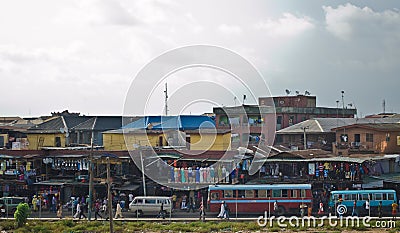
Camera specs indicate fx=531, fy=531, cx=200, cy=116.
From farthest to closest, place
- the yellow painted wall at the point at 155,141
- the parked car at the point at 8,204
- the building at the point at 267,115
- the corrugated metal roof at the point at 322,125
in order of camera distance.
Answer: the building at the point at 267,115, the corrugated metal roof at the point at 322,125, the yellow painted wall at the point at 155,141, the parked car at the point at 8,204

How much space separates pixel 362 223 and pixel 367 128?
735 inches

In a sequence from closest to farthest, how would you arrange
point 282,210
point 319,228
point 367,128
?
point 319,228, point 282,210, point 367,128

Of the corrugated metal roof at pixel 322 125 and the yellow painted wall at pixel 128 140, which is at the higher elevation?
the corrugated metal roof at pixel 322 125

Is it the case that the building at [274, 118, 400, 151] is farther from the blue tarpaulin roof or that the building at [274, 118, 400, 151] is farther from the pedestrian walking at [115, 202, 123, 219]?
the pedestrian walking at [115, 202, 123, 219]

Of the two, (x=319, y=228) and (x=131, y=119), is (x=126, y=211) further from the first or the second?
(x=131, y=119)

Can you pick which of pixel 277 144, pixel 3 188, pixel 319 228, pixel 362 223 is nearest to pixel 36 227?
pixel 3 188

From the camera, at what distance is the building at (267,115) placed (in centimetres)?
5478

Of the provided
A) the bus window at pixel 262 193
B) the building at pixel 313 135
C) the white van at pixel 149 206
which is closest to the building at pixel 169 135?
the white van at pixel 149 206

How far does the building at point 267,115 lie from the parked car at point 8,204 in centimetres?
1824

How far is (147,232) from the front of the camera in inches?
1203

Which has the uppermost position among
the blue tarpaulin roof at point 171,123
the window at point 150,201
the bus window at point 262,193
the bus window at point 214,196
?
the blue tarpaulin roof at point 171,123

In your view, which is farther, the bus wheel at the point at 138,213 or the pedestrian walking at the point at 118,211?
the bus wheel at the point at 138,213

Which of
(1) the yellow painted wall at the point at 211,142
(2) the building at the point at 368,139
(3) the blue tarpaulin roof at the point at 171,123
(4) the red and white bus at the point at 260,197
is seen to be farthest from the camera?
(2) the building at the point at 368,139

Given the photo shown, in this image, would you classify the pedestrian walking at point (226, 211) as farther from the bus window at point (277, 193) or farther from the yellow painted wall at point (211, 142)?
the yellow painted wall at point (211, 142)
